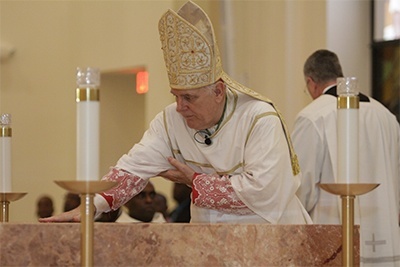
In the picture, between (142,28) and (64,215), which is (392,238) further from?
(142,28)

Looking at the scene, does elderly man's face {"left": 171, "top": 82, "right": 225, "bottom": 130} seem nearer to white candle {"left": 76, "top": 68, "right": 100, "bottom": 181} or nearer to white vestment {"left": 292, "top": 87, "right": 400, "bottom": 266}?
white candle {"left": 76, "top": 68, "right": 100, "bottom": 181}

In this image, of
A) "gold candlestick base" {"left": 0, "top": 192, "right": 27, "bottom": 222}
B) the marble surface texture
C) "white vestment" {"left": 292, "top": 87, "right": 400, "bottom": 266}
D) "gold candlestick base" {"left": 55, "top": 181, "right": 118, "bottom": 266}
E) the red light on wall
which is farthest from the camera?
the red light on wall

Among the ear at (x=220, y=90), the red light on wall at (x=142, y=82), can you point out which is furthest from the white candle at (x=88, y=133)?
the red light on wall at (x=142, y=82)

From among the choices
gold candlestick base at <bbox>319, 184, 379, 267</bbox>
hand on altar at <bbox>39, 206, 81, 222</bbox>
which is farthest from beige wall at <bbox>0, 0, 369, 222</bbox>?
gold candlestick base at <bbox>319, 184, 379, 267</bbox>

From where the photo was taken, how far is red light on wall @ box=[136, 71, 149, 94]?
991cm

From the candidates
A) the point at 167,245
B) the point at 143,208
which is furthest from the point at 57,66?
the point at 167,245

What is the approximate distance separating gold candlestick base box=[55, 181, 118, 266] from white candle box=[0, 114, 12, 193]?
0.89m

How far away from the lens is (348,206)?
2.93 m

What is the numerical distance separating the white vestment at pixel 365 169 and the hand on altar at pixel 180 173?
1.86m

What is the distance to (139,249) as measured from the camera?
10.2ft

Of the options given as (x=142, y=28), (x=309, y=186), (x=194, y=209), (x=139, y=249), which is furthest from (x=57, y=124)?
(x=139, y=249)

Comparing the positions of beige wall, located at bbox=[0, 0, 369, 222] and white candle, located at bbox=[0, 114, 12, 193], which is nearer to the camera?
white candle, located at bbox=[0, 114, 12, 193]

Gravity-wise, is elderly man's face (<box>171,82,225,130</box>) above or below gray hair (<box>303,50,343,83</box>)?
below

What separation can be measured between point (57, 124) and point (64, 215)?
657 cm
